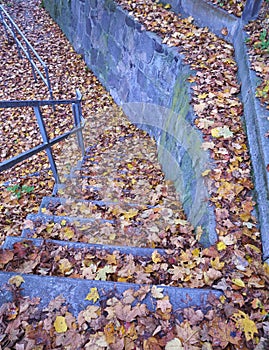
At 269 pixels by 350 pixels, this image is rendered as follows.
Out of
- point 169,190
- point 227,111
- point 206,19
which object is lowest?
point 169,190

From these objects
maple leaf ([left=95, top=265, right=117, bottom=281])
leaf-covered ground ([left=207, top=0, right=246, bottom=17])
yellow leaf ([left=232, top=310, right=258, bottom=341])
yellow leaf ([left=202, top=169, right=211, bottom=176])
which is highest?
leaf-covered ground ([left=207, top=0, right=246, bottom=17])

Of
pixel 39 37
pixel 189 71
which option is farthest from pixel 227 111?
pixel 39 37

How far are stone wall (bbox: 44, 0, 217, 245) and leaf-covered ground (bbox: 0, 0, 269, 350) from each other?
0.16 metres

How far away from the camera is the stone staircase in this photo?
172 centimetres

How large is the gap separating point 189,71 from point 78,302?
10.4ft

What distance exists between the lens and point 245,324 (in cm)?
156

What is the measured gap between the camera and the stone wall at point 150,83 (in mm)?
2828

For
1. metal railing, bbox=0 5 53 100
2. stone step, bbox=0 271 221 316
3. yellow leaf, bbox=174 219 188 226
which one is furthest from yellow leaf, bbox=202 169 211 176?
metal railing, bbox=0 5 53 100

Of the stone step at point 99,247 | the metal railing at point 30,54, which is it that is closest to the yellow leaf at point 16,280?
the stone step at point 99,247

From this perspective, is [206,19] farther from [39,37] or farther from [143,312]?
[39,37]

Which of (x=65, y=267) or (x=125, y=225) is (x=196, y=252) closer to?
(x=125, y=225)

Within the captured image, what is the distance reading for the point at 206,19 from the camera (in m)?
4.26

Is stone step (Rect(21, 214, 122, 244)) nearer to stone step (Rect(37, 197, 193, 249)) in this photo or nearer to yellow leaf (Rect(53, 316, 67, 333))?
stone step (Rect(37, 197, 193, 249))

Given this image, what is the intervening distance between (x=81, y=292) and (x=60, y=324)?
0.21 m
